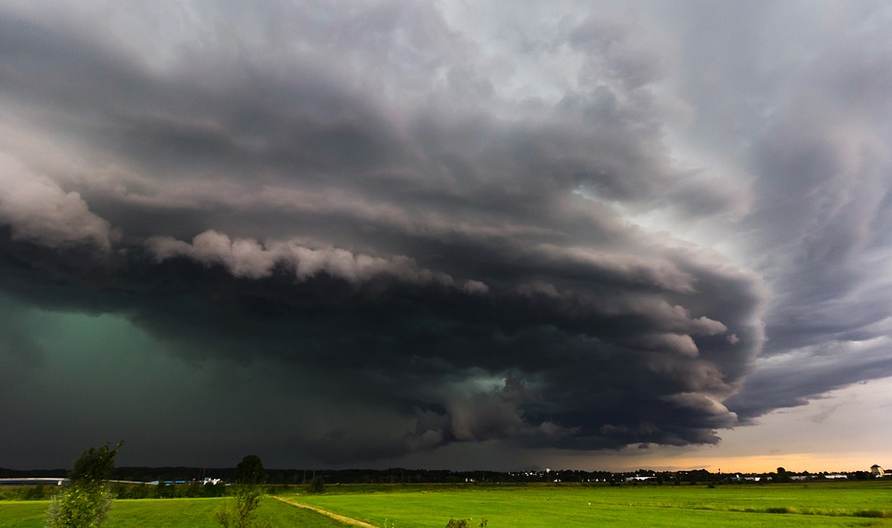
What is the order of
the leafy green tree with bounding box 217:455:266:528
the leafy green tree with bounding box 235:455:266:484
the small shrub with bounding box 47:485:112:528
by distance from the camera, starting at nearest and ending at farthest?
the small shrub with bounding box 47:485:112:528 → the leafy green tree with bounding box 217:455:266:528 → the leafy green tree with bounding box 235:455:266:484

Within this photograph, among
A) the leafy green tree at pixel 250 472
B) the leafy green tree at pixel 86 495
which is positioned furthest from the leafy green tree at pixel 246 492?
the leafy green tree at pixel 86 495

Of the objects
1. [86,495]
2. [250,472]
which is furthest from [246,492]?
[86,495]

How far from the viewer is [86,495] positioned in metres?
29.5

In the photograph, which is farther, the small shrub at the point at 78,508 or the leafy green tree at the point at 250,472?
the leafy green tree at the point at 250,472

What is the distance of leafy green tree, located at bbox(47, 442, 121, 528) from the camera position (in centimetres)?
2866

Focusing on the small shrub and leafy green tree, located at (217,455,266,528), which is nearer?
the small shrub

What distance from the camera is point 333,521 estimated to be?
8506cm

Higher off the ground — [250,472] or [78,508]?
[250,472]

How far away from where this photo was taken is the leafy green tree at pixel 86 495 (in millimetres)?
28656

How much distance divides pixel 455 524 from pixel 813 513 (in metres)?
117

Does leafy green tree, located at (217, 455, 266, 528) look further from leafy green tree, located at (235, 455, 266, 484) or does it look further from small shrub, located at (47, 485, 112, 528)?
small shrub, located at (47, 485, 112, 528)

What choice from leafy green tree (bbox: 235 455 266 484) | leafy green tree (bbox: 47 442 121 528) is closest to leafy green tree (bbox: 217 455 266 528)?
leafy green tree (bbox: 235 455 266 484)

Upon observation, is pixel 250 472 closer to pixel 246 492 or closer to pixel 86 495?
pixel 246 492

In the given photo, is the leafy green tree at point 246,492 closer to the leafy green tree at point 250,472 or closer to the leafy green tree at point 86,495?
the leafy green tree at point 250,472
